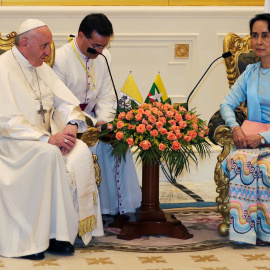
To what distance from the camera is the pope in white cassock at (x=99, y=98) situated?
5598 mm

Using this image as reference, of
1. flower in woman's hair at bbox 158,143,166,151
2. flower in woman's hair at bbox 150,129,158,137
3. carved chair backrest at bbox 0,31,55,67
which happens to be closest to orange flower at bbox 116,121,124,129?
flower in woman's hair at bbox 150,129,158,137

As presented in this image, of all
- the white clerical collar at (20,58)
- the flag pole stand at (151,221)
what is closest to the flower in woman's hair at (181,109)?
the flag pole stand at (151,221)

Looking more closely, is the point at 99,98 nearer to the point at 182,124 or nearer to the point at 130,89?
the point at 130,89

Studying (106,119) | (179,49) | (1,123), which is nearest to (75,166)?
(1,123)

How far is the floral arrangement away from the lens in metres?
4.90

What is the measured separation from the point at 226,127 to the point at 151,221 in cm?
91

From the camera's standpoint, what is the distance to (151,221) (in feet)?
17.0

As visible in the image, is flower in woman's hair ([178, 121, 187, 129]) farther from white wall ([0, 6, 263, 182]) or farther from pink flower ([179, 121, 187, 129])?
white wall ([0, 6, 263, 182])

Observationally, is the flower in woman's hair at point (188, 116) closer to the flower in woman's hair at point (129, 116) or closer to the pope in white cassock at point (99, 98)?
the flower in woman's hair at point (129, 116)

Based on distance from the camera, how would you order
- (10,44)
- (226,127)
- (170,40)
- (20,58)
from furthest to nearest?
(170,40)
(10,44)
(226,127)
(20,58)

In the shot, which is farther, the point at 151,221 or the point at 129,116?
the point at 151,221

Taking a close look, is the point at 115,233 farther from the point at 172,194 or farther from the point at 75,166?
the point at 172,194

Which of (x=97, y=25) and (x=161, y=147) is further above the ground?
(x=97, y=25)

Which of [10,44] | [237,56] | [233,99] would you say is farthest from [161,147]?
[10,44]
